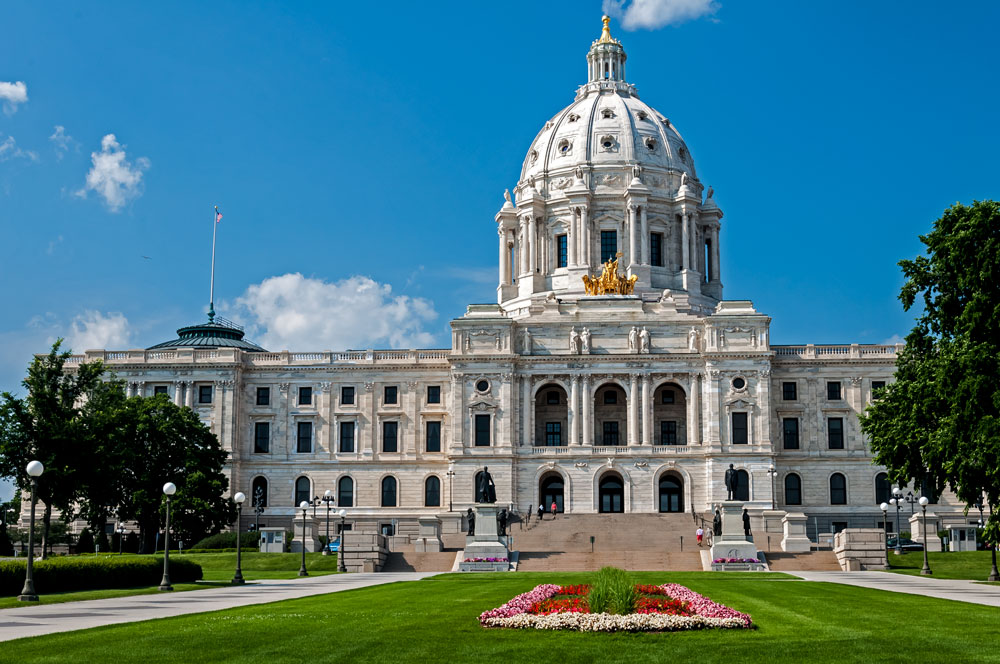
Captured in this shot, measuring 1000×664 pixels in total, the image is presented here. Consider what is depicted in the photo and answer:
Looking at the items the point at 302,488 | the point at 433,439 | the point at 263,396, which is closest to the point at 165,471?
the point at 302,488

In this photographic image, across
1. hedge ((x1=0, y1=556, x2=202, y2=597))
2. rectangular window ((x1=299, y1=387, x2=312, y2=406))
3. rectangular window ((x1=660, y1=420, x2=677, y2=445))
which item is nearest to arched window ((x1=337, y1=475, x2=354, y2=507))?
rectangular window ((x1=299, y1=387, x2=312, y2=406))

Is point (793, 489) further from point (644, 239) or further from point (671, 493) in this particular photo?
point (644, 239)

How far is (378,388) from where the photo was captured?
102 metres

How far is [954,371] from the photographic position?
46656 mm

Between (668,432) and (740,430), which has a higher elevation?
(668,432)

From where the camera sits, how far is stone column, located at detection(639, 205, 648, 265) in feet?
365

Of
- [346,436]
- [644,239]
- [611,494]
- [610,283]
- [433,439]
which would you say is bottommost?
[611,494]

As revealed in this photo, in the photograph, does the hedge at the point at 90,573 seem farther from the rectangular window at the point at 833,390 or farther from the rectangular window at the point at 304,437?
the rectangular window at the point at 833,390

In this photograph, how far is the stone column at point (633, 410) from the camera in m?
95.9

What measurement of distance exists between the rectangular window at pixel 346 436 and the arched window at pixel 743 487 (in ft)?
104

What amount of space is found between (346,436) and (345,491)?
4.53 metres

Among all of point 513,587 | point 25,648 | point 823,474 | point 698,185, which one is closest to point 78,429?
point 513,587

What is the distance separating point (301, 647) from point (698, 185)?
102134 mm

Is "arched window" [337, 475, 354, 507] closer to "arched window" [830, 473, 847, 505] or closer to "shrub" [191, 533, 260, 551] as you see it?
"shrub" [191, 533, 260, 551]
